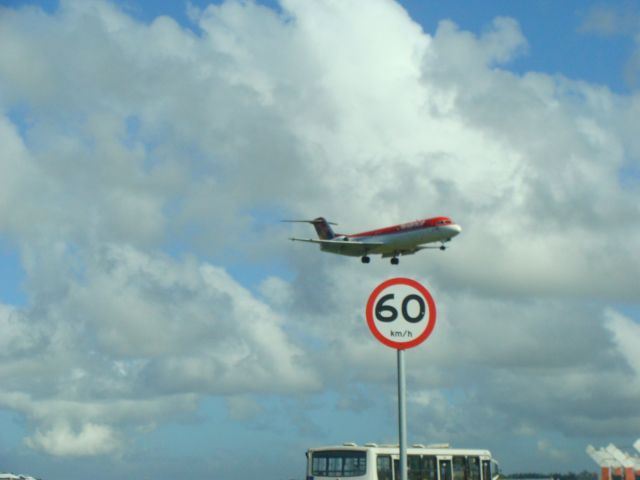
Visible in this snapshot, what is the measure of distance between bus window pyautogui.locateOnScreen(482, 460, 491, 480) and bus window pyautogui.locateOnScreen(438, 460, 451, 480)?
2.27 meters

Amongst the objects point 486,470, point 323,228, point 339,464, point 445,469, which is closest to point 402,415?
point 339,464

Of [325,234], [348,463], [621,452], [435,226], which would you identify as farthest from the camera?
[325,234]

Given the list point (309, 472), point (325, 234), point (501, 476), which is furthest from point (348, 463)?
point (325, 234)

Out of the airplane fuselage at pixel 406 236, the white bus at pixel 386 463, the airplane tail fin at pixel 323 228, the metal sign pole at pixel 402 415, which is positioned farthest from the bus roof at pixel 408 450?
the airplane tail fin at pixel 323 228

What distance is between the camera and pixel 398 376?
42.4 feet

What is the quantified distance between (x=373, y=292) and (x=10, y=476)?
34.1 metres

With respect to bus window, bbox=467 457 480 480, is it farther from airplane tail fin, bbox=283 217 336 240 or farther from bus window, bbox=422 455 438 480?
airplane tail fin, bbox=283 217 336 240

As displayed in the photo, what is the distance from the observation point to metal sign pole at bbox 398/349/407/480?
12.4 m

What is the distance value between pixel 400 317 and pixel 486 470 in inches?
1277

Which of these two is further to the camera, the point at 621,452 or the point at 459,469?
the point at 621,452

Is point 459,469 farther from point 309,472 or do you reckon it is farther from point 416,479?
point 309,472

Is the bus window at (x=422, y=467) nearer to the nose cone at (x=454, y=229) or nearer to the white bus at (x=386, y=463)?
the white bus at (x=386, y=463)

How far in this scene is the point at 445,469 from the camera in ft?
135

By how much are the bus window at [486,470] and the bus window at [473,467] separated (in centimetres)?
36
